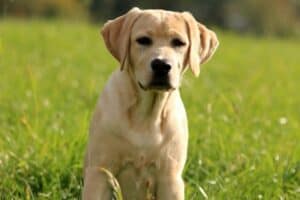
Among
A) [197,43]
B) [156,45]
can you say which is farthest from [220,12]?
[156,45]

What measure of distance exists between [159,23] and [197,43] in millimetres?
284

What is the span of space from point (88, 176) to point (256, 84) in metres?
8.79

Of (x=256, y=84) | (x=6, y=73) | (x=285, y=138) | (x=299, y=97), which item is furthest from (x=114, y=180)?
(x=256, y=84)

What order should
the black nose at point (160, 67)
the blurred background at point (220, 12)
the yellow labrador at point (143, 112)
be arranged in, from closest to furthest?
the black nose at point (160, 67), the yellow labrador at point (143, 112), the blurred background at point (220, 12)

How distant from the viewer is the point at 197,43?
5016 millimetres

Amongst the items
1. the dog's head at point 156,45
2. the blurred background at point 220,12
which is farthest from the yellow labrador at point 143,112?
the blurred background at point 220,12

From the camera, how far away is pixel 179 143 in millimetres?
4902

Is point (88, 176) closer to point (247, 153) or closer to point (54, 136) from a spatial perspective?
point (54, 136)

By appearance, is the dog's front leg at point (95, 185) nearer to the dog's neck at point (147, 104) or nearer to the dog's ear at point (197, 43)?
the dog's neck at point (147, 104)

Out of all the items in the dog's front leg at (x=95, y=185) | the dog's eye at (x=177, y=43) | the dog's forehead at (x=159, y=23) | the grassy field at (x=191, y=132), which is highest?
the dog's forehead at (x=159, y=23)

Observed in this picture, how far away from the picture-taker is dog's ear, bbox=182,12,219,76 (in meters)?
4.96

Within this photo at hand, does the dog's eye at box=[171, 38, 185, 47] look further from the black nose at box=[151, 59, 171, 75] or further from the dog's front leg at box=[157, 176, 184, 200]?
the dog's front leg at box=[157, 176, 184, 200]

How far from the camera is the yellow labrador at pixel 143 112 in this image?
4.77 metres

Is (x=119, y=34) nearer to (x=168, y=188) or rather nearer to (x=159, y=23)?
(x=159, y=23)
